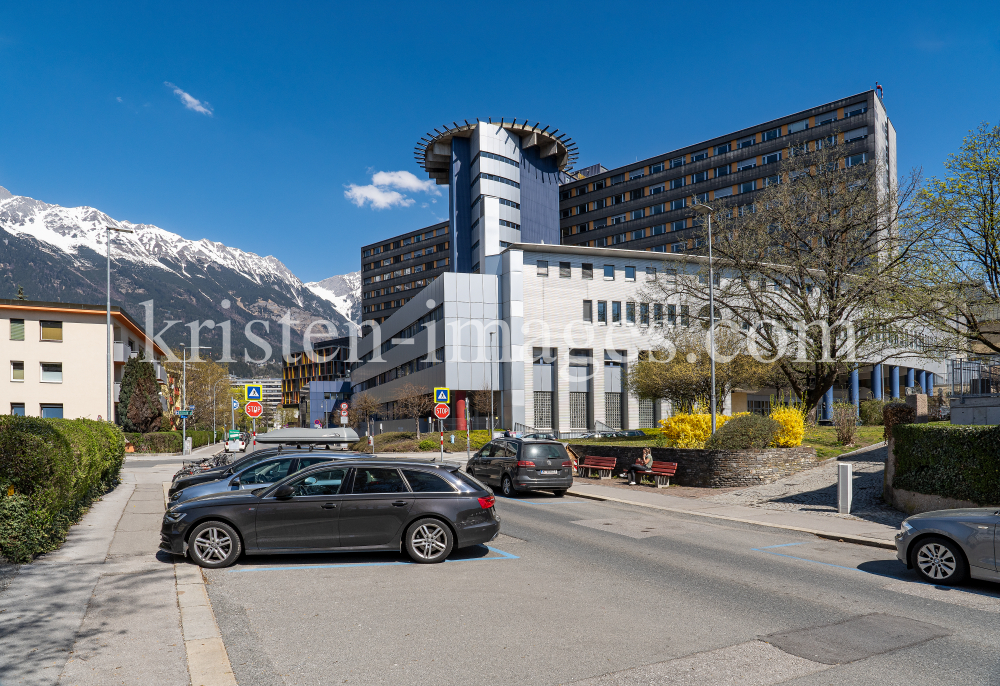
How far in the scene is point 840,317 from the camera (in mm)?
26188

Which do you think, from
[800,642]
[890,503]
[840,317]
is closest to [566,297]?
[840,317]

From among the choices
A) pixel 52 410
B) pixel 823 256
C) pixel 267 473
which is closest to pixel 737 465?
pixel 823 256

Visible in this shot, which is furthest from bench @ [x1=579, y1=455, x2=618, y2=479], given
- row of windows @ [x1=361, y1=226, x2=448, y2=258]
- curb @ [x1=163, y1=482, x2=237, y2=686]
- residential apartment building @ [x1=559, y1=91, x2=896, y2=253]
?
row of windows @ [x1=361, y1=226, x2=448, y2=258]

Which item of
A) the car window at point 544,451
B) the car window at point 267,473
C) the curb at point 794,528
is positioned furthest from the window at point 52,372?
the curb at point 794,528

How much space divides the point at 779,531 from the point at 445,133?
248 feet

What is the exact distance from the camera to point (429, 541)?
31.9 ft

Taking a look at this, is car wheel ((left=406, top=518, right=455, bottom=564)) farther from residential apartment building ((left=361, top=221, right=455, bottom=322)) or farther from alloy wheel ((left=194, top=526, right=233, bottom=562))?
residential apartment building ((left=361, top=221, right=455, bottom=322))

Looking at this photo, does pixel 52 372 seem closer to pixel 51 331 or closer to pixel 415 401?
pixel 51 331

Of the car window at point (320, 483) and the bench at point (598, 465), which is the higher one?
the car window at point (320, 483)

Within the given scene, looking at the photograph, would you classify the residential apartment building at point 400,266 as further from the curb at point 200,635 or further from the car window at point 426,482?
the curb at point 200,635

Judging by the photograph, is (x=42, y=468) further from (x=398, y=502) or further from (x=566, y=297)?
(x=566, y=297)

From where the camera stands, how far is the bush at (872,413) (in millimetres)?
39875

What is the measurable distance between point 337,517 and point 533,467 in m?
10.7

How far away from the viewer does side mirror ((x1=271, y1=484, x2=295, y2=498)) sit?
31.1ft
